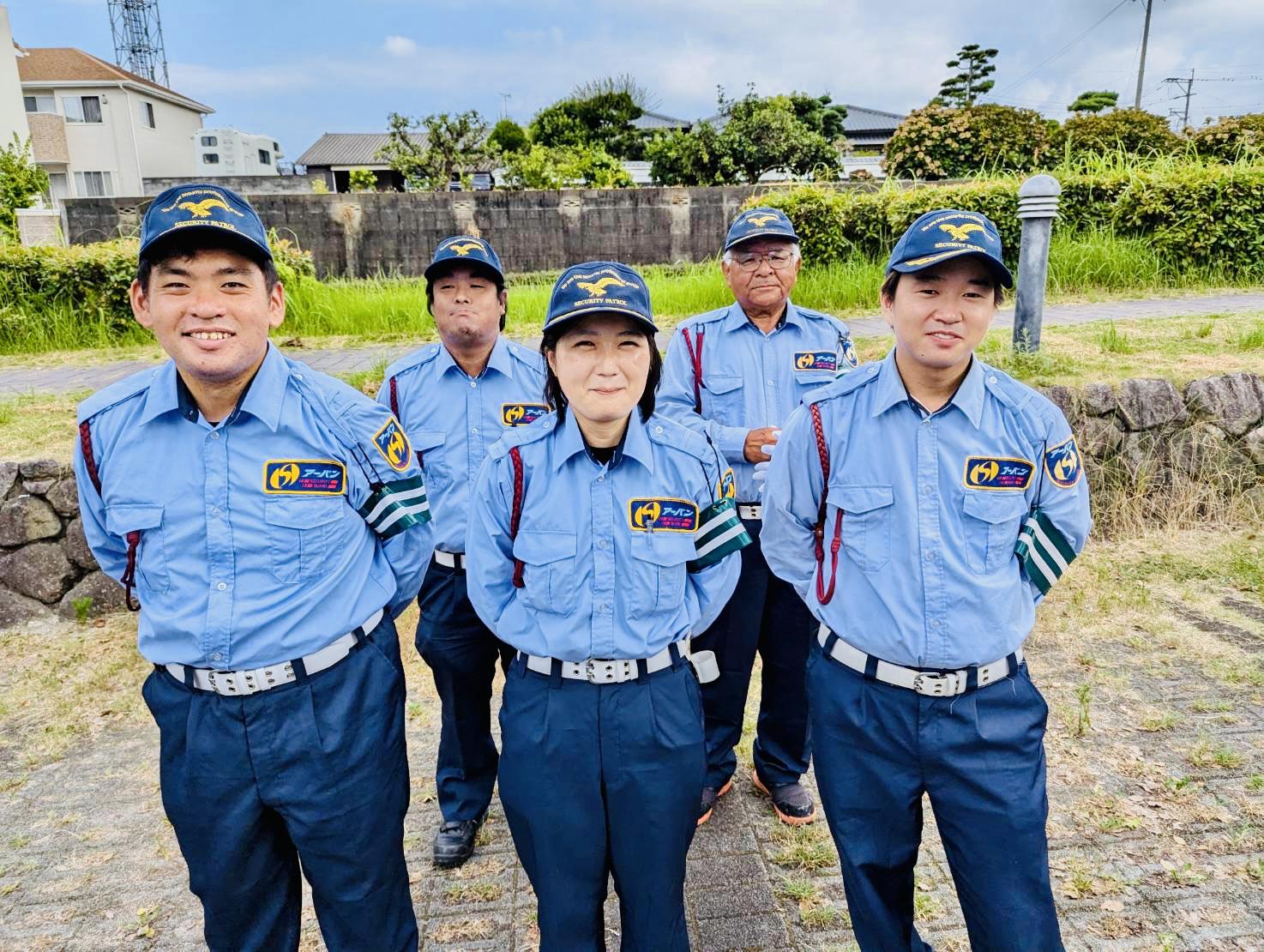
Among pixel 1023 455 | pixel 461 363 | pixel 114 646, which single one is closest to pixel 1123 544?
pixel 1023 455

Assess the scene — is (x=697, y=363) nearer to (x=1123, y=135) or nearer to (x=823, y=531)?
(x=823, y=531)

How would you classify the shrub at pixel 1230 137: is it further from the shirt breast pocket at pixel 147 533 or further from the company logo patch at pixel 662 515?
the shirt breast pocket at pixel 147 533

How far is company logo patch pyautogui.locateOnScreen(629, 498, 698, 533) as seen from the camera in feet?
7.12

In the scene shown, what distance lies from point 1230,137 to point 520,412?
12866 mm

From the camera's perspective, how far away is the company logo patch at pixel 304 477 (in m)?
2.06

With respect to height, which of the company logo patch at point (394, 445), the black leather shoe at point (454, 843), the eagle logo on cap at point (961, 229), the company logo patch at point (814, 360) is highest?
the eagle logo on cap at point (961, 229)

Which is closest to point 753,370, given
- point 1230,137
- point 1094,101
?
point 1230,137

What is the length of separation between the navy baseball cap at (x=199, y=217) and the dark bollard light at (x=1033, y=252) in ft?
17.1

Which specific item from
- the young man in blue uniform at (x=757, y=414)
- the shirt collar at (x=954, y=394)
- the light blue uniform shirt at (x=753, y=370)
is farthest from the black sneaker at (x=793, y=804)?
the shirt collar at (x=954, y=394)

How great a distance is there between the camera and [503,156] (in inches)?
719

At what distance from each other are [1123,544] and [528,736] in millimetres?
4788

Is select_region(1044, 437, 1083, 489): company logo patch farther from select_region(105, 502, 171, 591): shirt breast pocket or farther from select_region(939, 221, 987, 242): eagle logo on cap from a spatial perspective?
select_region(105, 502, 171, 591): shirt breast pocket

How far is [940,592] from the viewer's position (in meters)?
2.06

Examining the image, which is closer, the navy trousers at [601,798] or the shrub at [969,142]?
the navy trousers at [601,798]
